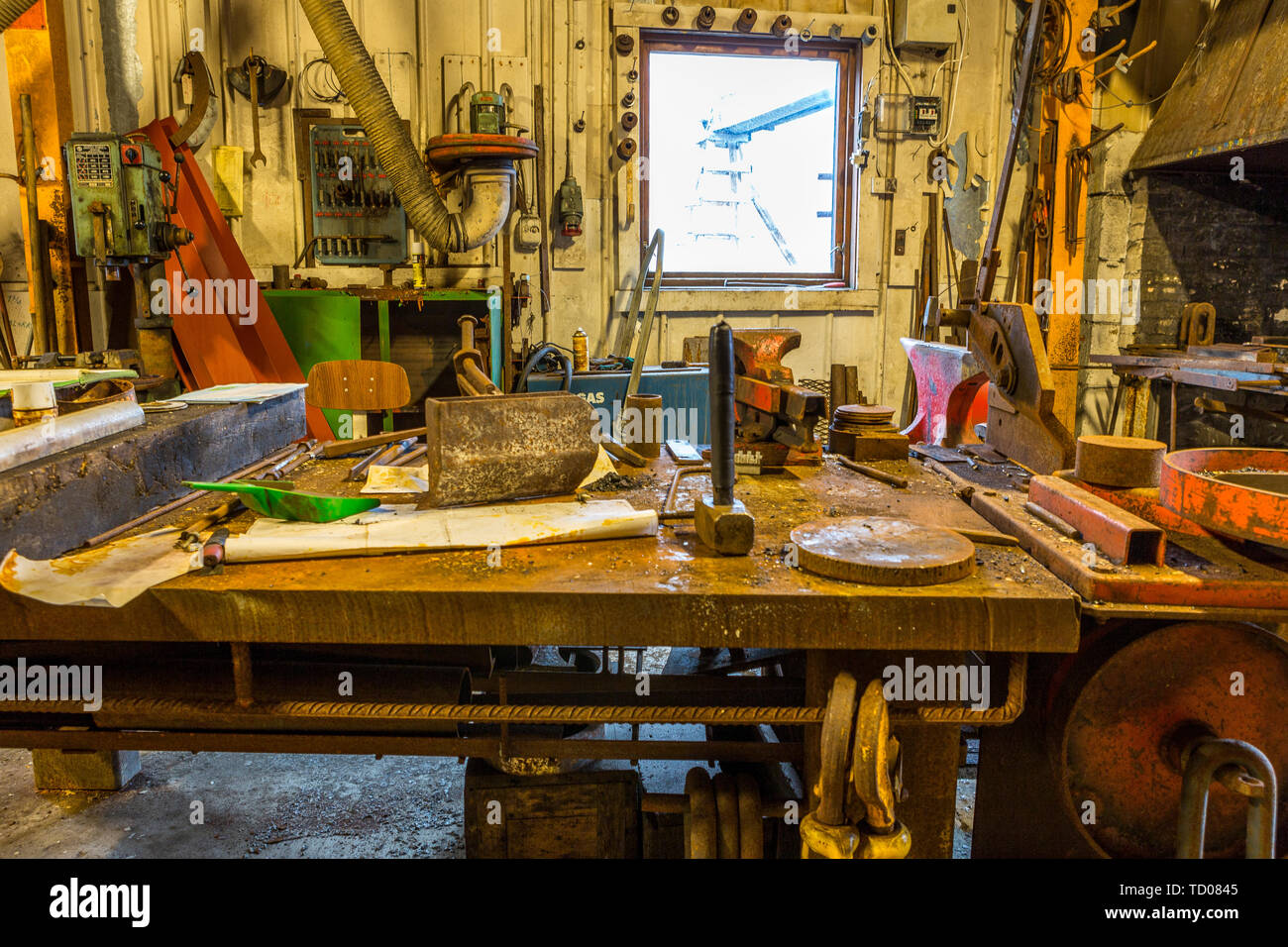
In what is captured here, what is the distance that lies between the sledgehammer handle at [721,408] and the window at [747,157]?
452 cm

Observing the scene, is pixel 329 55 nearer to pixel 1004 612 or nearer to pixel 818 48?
pixel 818 48

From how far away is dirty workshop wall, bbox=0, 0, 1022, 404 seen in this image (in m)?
5.32

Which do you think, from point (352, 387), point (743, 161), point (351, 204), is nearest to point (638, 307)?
point (743, 161)

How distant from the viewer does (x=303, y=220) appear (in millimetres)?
5617

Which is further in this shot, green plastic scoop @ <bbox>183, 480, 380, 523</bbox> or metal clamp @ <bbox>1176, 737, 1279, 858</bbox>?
green plastic scoop @ <bbox>183, 480, 380, 523</bbox>

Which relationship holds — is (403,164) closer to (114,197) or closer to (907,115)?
(114,197)

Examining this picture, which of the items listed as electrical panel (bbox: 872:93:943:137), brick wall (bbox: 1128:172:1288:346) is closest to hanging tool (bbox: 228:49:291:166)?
electrical panel (bbox: 872:93:943:137)

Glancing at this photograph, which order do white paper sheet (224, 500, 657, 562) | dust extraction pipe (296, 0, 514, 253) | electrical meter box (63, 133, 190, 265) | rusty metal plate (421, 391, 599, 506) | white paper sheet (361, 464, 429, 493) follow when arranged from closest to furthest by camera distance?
white paper sheet (224, 500, 657, 562) < rusty metal plate (421, 391, 599, 506) < white paper sheet (361, 464, 429, 493) < electrical meter box (63, 133, 190, 265) < dust extraction pipe (296, 0, 514, 253)

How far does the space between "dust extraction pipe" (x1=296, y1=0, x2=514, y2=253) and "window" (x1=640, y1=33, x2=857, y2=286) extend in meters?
1.26

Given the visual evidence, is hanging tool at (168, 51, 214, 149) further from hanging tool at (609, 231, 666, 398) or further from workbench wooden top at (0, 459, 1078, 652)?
workbench wooden top at (0, 459, 1078, 652)

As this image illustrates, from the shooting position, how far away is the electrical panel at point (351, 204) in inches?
217

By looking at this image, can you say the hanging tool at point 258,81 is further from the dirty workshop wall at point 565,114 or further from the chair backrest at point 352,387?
the chair backrest at point 352,387

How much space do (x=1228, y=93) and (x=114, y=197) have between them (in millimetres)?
6278

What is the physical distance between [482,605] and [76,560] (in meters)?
0.71
